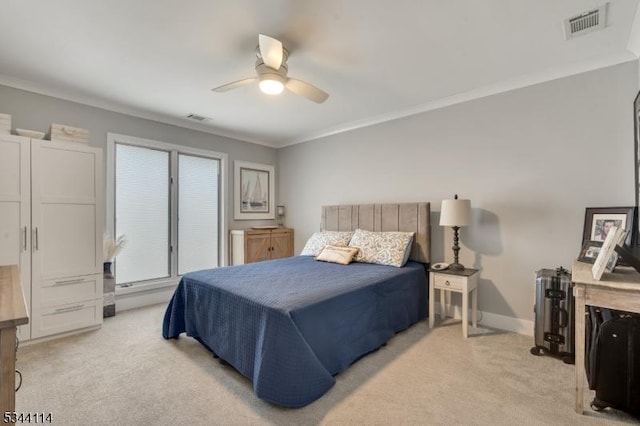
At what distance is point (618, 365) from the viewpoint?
5.87 feet

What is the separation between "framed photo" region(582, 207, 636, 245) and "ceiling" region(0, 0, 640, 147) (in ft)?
4.20

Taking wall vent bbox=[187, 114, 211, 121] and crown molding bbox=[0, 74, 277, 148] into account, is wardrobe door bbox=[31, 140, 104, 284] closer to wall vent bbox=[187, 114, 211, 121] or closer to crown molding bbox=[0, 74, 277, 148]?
crown molding bbox=[0, 74, 277, 148]

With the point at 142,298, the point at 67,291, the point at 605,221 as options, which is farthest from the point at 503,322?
the point at 67,291

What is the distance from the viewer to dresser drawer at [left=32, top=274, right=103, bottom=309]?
286cm

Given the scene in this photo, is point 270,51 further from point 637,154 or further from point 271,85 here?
point 637,154

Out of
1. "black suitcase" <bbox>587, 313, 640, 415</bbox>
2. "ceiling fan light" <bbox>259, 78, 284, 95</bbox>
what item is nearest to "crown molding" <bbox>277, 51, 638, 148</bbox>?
"ceiling fan light" <bbox>259, 78, 284, 95</bbox>

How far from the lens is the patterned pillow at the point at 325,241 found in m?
3.92

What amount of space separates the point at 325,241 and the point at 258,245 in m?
1.28

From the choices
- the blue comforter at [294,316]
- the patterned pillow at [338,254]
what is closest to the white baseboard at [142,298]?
the blue comforter at [294,316]

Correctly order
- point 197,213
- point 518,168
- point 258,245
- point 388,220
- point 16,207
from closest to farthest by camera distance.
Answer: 1. point 16,207
2. point 518,168
3. point 388,220
4. point 197,213
5. point 258,245

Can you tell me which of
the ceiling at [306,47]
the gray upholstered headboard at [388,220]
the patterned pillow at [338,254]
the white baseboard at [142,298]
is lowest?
the white baseboard at [142,298]

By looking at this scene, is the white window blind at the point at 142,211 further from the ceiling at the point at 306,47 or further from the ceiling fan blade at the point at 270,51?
the ceiling fan blade at the point at 270,51

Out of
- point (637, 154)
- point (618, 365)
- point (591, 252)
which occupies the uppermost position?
point (637, 154)

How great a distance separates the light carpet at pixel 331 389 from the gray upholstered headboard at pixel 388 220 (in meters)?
1.10
